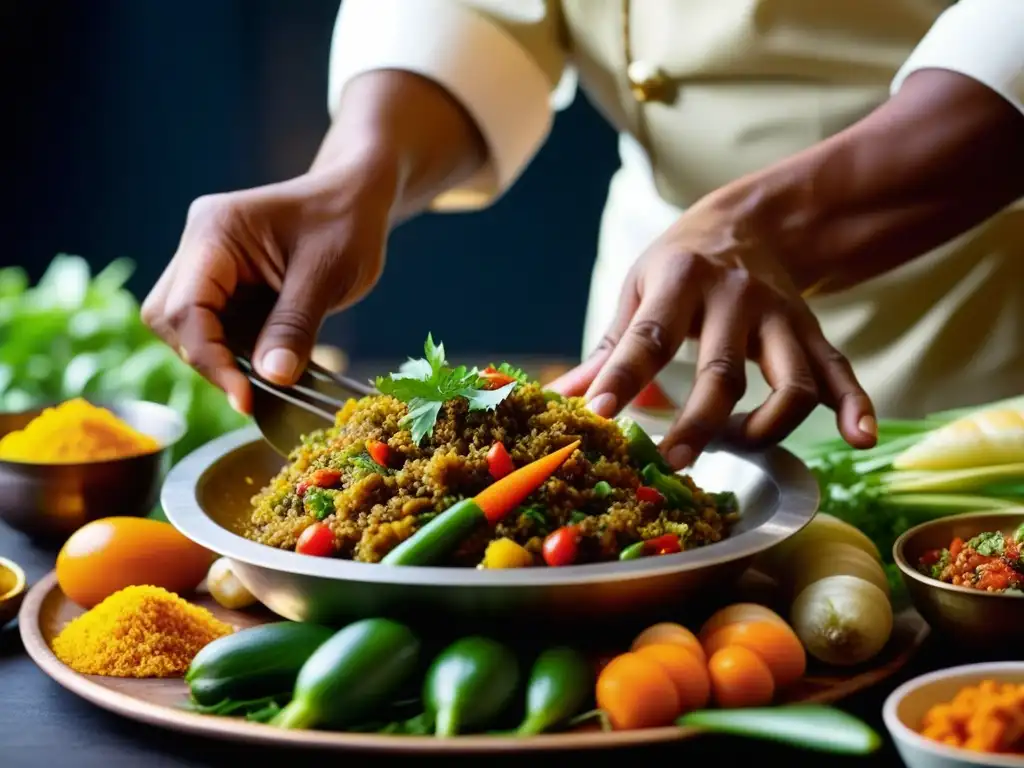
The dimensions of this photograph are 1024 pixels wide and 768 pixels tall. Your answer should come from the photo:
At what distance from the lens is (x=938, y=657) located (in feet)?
4.29

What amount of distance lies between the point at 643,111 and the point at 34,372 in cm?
145

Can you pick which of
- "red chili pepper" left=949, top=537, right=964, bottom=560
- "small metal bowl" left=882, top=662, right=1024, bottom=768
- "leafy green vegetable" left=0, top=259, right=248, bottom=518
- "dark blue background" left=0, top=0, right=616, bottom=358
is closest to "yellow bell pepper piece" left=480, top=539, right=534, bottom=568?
"small metal bowl" left=882, top=662, right=1024, bottom=768

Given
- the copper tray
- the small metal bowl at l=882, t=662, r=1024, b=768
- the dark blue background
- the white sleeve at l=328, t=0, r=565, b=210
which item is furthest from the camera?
the dark blue background

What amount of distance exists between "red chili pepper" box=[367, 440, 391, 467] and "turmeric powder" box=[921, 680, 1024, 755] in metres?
0.62

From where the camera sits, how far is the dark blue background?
491cm

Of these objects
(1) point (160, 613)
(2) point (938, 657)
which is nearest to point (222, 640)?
(1) point (160, 613)

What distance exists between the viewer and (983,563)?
51.6 inches

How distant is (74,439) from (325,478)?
574mm

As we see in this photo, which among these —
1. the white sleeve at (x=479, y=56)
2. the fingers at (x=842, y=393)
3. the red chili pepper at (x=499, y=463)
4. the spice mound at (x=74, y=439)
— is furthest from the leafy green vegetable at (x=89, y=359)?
the fingers at (x=842, y=393)

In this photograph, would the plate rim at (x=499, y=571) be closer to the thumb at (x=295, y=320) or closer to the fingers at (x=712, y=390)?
the fingers at (x=712, y=390)

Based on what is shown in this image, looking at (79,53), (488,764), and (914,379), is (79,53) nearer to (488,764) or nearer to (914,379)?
(914,379)

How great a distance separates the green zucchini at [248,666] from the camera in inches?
44.4

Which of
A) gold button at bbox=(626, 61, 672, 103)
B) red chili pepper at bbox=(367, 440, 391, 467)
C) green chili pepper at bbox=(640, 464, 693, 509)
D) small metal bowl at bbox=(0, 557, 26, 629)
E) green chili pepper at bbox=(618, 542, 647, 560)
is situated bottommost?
small metal bowl at bbox=(0, 557, 26, 629)

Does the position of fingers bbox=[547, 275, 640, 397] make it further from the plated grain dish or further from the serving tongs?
the serving tongs
